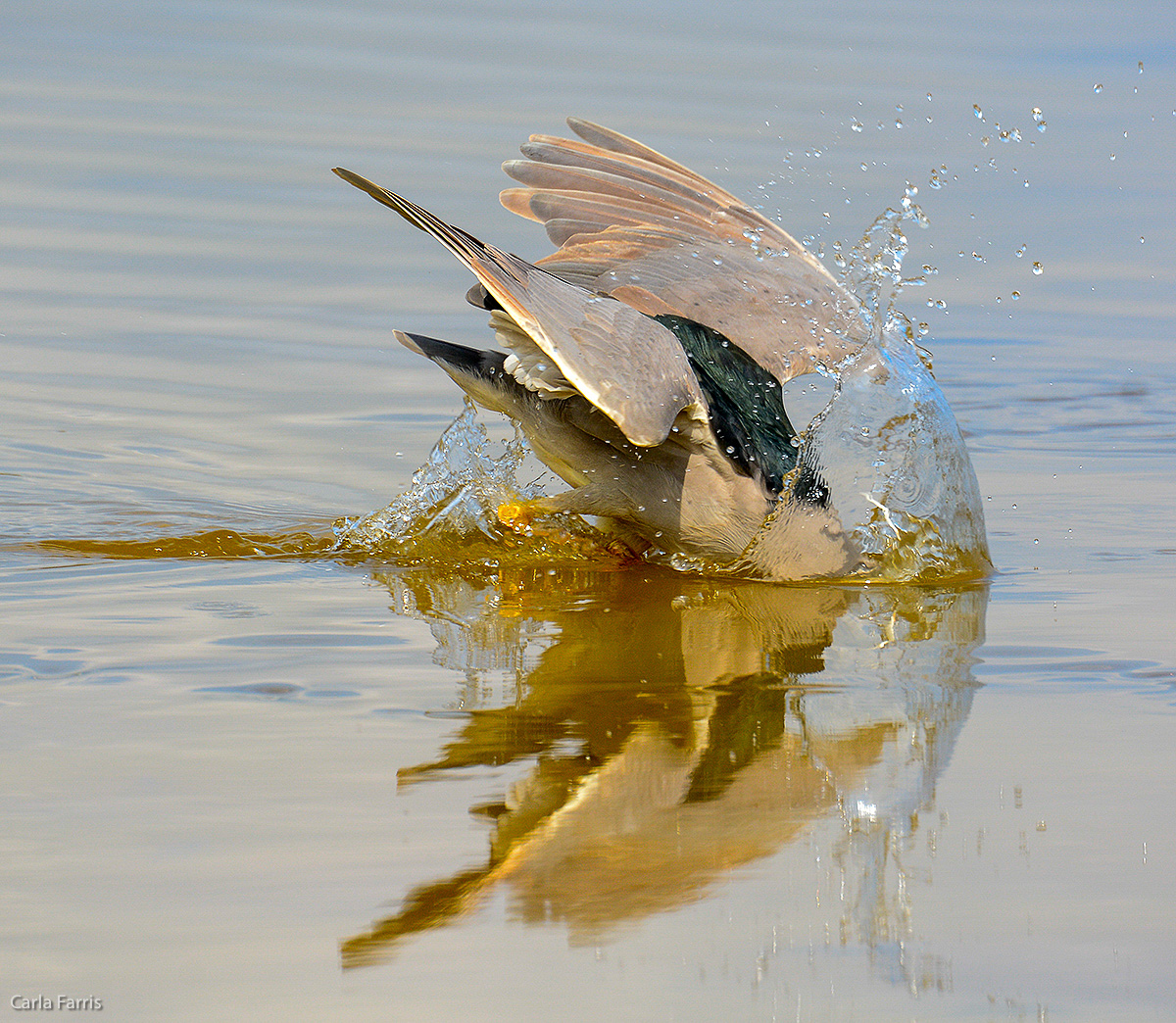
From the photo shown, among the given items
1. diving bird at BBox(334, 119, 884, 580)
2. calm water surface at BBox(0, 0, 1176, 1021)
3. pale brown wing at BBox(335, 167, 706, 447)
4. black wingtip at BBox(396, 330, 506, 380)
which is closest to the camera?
calm water surface at BBox(0, 0, 1176, 1021)

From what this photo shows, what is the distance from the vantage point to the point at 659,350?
4898mm

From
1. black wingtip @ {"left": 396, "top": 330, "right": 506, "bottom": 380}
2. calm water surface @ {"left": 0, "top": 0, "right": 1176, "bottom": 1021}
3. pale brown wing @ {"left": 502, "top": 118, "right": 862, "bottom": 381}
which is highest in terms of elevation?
pale brown wing @ {"left": 502, "top": 118, "right": 862, "bottom": 381}

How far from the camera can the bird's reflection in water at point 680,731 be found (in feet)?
8.59

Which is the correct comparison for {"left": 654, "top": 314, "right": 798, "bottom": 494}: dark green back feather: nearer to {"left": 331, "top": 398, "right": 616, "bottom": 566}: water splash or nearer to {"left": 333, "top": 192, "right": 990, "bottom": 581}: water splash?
{"left": 333, "top": 192, "right": 990, "bottom": 581}: water splash

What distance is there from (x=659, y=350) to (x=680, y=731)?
170 cm

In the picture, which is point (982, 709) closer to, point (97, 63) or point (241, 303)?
point (241, 303)

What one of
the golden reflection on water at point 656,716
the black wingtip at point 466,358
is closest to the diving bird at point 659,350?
the black wingtip at point 466,358

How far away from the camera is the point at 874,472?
218 inches

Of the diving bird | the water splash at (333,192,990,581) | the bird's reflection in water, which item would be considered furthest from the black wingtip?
the bird's reflection in water

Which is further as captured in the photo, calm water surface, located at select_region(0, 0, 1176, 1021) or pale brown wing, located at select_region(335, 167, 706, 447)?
pale brown wing, located at select_region(335, 167, 706, 447)

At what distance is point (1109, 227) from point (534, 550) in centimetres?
661

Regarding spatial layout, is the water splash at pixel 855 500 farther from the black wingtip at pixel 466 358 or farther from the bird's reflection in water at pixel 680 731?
the black wingtip at pixel 466 358

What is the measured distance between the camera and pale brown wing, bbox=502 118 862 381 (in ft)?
20.0

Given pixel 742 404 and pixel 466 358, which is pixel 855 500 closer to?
pixel 742 404
